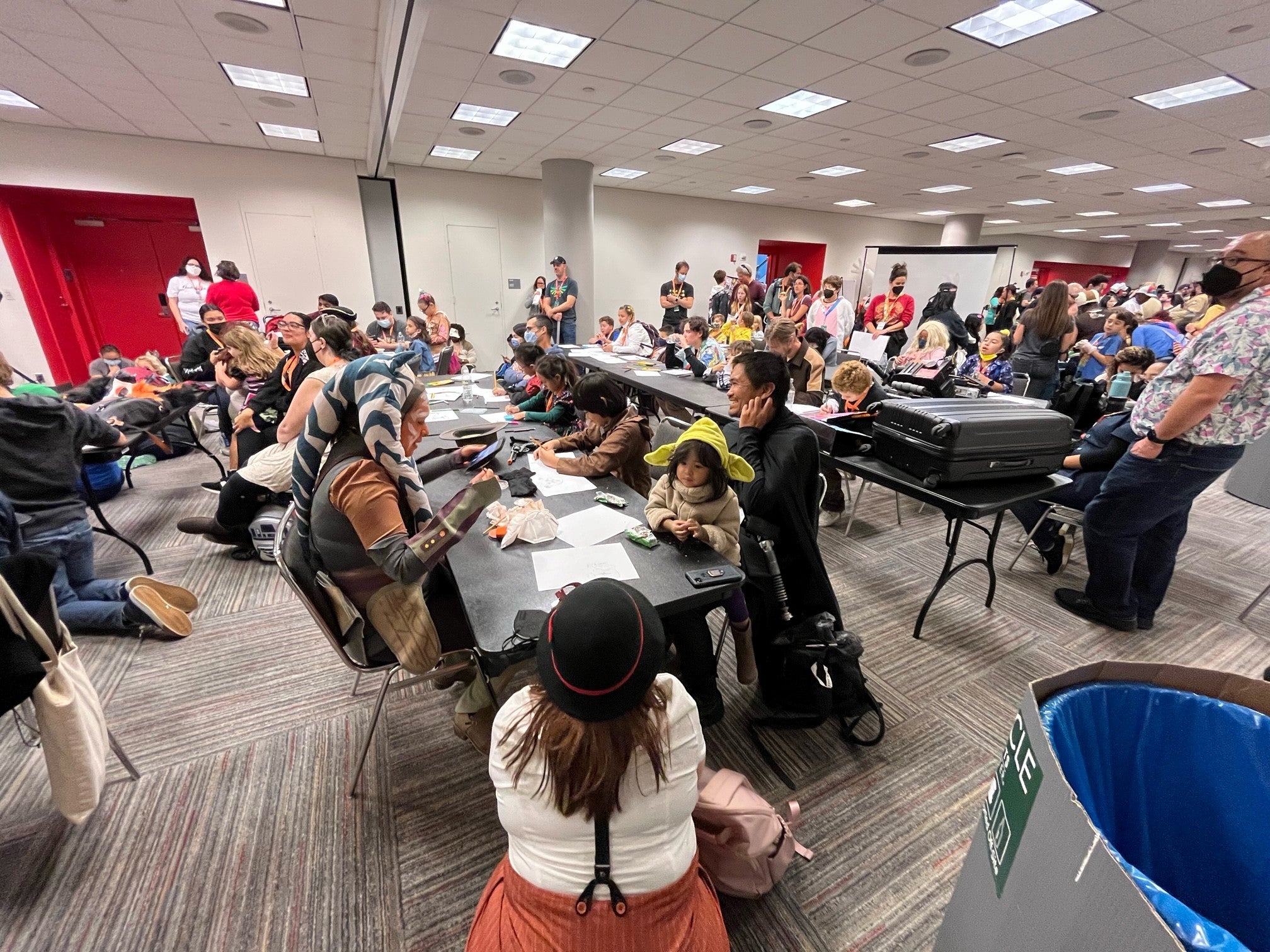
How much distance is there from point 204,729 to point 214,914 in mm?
750

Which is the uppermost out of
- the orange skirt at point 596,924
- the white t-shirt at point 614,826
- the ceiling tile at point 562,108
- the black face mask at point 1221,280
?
the ceiling tile at point 562,108

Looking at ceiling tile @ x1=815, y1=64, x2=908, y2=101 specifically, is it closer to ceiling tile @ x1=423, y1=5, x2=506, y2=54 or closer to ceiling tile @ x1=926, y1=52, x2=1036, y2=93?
ceiling tile @ x1=926, y1=52, x2=1036, y2=93

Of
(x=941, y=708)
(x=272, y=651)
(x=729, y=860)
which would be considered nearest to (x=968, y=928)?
(x=729, y=860)

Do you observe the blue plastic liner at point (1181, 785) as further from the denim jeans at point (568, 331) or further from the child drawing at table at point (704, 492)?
the denim jeans at point (568, 331)

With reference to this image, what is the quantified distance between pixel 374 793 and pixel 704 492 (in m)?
1.45

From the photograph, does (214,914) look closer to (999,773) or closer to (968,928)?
(968,928)

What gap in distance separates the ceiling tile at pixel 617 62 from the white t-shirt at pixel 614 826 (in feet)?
14.8

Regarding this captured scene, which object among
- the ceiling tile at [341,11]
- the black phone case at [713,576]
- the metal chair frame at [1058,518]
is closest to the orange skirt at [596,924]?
the black phone case at [713,576]

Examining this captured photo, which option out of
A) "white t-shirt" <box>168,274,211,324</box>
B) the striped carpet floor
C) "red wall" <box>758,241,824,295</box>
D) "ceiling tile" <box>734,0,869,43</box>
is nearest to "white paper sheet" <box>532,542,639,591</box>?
the striped carpet floor

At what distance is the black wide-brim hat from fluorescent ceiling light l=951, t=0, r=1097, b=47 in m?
4.34

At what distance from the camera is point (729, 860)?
1262 millimetres

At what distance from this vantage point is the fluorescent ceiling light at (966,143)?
5562 mm

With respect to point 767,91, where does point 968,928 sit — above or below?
below

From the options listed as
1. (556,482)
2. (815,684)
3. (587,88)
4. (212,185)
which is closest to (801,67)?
(587,88)
